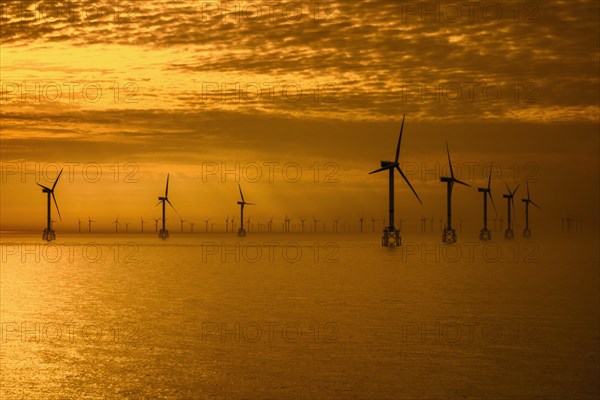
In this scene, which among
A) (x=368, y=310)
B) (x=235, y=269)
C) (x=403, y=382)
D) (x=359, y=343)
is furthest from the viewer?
(x=235, y=269)

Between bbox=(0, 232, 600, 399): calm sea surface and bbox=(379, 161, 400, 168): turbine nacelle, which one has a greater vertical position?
bbox=(379, 161, 400, 168): turbine nacelle

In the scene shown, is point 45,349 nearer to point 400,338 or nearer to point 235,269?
point 400,338

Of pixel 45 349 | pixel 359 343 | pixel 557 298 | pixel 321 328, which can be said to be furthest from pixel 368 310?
pixel 45 349

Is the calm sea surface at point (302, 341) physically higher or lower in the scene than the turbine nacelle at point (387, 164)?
lower

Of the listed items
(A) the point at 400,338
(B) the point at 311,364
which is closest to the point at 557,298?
(A) the point at 400,338

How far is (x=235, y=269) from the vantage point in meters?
124

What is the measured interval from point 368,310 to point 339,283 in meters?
27.1

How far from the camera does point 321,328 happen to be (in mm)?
53062

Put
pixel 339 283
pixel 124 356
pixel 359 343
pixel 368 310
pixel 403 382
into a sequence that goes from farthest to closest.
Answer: pixel 339 283 < pixel 368 310 < pixel 359 343 < pixel 124 356 < pixel 403 382

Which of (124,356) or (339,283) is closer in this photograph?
(124,356)

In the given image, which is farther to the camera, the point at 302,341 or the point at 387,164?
the point at 387,164

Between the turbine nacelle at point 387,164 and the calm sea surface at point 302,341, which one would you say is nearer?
the calm sea surface at point 302,341

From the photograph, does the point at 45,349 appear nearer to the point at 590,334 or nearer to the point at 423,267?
the point at 590,334

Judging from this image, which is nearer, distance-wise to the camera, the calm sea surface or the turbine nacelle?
the calm sea surface
